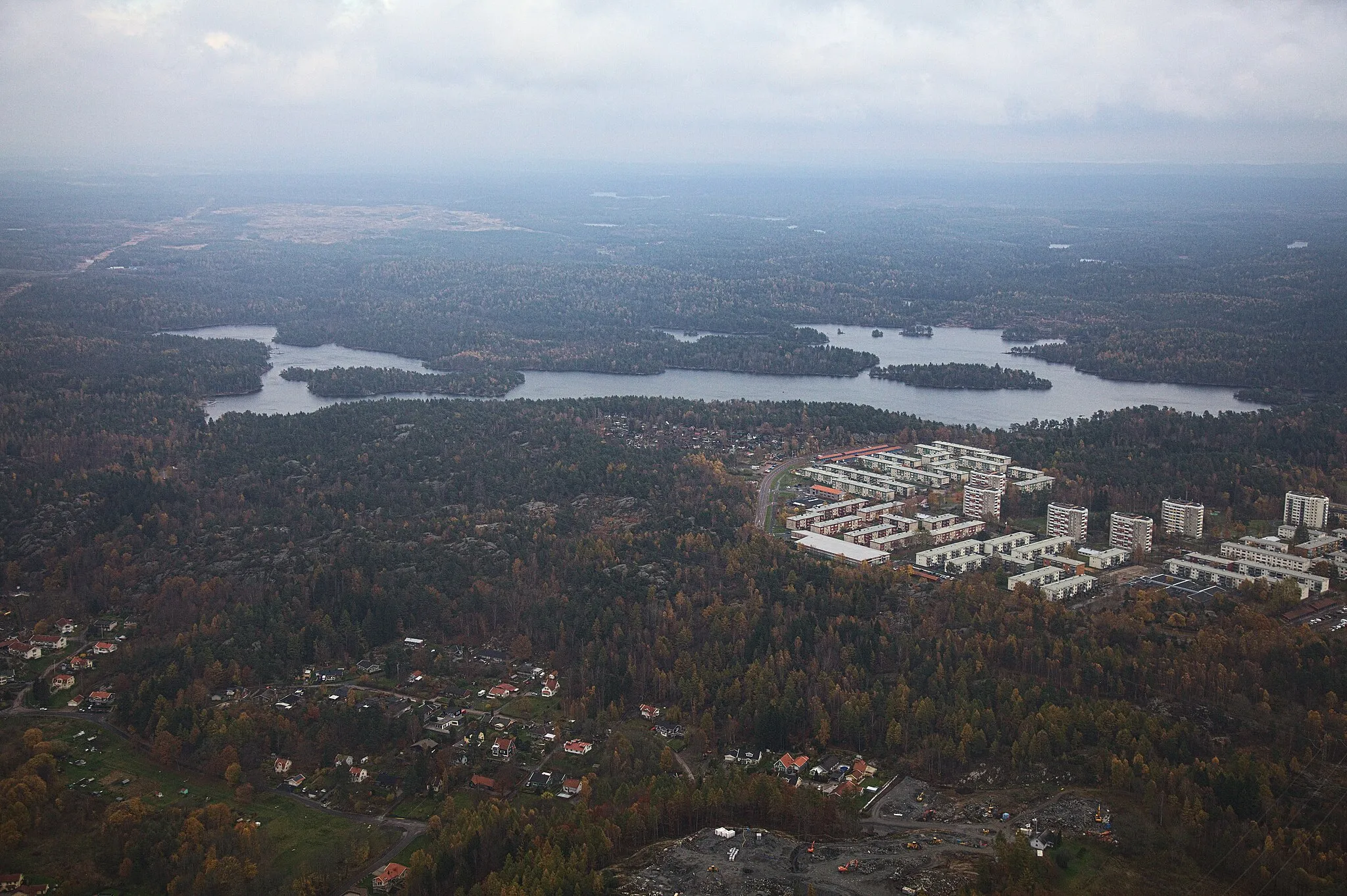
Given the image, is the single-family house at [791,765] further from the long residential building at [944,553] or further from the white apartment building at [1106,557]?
the white apartment building at [1106,557]

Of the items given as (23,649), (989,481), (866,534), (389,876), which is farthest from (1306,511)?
(23,649)

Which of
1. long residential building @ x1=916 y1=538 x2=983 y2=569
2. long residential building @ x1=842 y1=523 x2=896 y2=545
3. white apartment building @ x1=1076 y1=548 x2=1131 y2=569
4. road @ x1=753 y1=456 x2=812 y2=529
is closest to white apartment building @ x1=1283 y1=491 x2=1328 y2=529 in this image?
white apartment building @ x1=1076 y1=548 x2=1131 y2=569

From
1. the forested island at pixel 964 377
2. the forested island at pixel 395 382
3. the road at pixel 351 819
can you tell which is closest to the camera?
the road at pixel 351 819

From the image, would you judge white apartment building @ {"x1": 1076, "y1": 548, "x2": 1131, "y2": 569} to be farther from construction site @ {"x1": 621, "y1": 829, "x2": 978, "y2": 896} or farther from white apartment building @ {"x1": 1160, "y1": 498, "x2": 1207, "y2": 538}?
construction site @ {"x1": 621, "y1": 829, "x2": 978, "y2": 896}

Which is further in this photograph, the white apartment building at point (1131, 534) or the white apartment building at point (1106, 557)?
the white apartment building at point (1131, 534)

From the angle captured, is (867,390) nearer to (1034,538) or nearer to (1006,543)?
(1034,538)

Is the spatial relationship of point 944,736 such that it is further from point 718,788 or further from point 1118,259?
point 1118,259

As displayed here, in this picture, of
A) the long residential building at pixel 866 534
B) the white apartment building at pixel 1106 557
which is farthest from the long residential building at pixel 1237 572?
the long residential building at pixel 866 534
